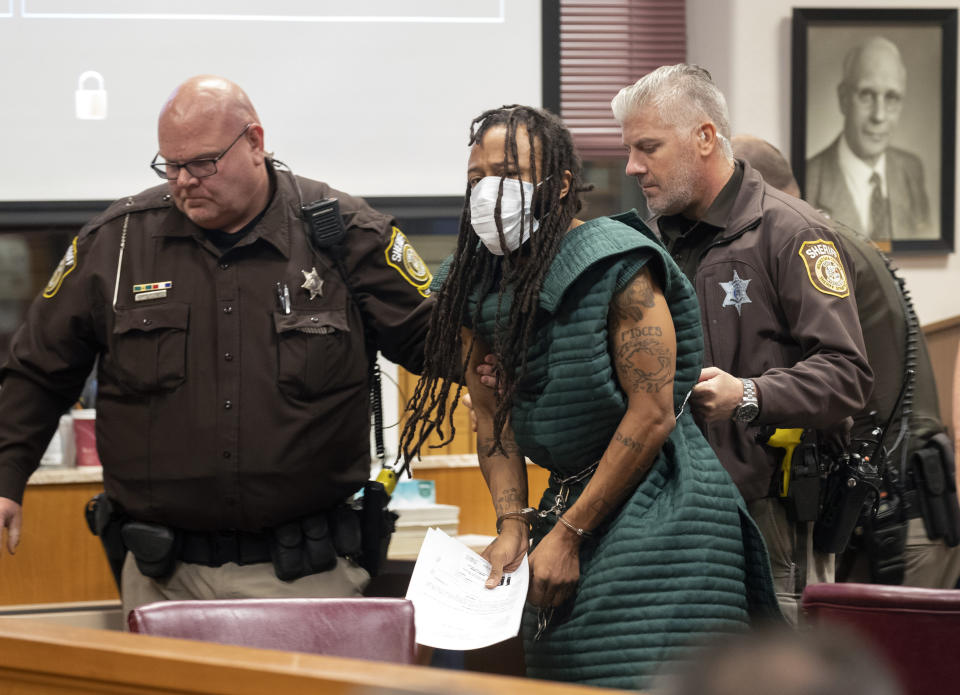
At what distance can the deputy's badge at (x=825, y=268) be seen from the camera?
2041mm

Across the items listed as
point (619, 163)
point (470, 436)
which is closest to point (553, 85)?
point (619, 163)

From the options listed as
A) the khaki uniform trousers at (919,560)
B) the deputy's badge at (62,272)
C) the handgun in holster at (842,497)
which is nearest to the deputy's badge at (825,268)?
the handgun in holster at (842,497)

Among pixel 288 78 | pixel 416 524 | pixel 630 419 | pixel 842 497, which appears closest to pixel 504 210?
pixel 630 419

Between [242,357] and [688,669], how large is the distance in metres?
1.76

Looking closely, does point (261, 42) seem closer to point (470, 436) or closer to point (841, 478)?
point (470, 436)

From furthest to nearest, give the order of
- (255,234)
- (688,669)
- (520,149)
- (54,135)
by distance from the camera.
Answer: (54,135)
(255,234)
(520,149)
(688,669)

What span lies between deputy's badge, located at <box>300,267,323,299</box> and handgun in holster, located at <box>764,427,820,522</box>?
939mm

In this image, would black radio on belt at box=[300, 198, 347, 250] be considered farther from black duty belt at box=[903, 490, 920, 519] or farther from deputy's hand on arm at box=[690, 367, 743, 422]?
black duty belt at box=[903, 490, 920, 519]

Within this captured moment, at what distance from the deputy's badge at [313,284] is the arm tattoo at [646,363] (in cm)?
91

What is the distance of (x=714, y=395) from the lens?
1853mm

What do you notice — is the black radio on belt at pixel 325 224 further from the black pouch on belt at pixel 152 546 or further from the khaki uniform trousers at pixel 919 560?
the khaki uniform trousers at pixel 919 560

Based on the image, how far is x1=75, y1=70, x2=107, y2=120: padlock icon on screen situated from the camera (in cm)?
340

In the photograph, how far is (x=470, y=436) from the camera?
137 inches

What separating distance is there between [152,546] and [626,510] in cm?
110
